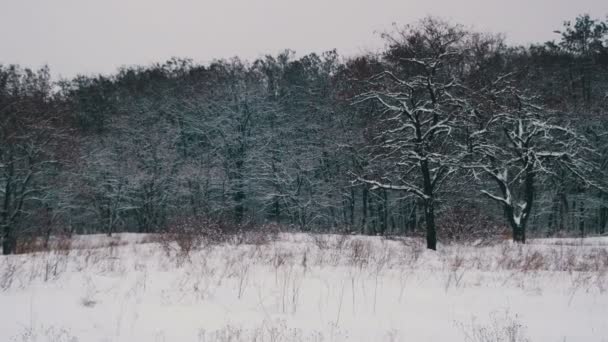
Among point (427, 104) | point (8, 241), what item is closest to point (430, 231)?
point (427, 104)

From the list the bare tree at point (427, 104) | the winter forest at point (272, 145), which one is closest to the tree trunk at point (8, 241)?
the winter forest at point (272, 145)

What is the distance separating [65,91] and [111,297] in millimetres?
42924

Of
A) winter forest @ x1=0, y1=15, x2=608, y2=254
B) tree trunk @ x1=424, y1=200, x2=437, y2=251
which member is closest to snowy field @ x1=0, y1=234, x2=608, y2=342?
tree trunk @ x1=424, y1=200, x2=437, y2=251

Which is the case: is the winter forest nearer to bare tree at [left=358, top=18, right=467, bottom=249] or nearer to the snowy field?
bare tree at [left=358, top=18, right=467, bottom=249]

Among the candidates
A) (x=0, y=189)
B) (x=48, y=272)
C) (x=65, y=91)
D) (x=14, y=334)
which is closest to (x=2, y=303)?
(x=14, y=334)

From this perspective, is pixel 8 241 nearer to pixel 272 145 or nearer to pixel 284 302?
pixel 284 302

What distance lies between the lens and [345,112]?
33344mm

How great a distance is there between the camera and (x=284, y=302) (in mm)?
6230

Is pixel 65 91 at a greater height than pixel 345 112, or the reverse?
pixel 65 91

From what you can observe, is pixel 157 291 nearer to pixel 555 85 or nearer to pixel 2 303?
pixel 2 303

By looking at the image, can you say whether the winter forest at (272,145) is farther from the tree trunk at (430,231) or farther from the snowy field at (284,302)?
the snowy field at (284,302)

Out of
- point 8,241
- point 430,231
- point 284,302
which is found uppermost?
point 430,231

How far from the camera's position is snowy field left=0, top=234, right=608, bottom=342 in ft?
16.5

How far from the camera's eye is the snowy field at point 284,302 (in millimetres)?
5023
